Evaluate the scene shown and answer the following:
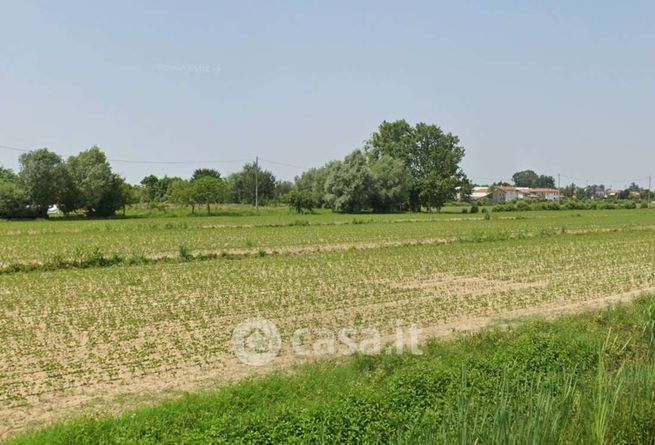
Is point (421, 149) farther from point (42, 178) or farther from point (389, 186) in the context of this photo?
point (42, 178)

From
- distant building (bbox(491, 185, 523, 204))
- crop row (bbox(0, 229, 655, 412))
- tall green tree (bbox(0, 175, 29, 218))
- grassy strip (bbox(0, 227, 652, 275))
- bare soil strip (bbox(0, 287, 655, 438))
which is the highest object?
distant building (bbox(491, 185, 523, 204))

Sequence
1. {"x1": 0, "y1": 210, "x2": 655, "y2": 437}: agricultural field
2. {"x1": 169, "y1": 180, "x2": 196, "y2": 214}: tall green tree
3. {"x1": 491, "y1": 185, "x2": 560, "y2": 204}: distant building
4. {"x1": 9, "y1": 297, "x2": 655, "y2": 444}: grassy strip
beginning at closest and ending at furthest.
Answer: {"x1": 9, "y1": 297, "x2": 655, "y2": 444}: grassy strip
{"x1": 0, "y1": 210, "x2": 655, "y2": 437}: agricultural field
{"x1": 169, "y1": 180, "x2": 196, "y2": 214}: tall green tree
{"x1": 491, "y1": 185, "x2": 560, "y2": 204}: distant building

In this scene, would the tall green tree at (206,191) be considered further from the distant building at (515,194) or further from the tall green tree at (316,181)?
the distant building at (515,194)

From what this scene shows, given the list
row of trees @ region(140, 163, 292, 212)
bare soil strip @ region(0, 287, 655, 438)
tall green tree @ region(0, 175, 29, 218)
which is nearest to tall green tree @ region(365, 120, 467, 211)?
row of trees @ region(140, 163, 292, 212)

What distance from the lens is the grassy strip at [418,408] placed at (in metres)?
4.86

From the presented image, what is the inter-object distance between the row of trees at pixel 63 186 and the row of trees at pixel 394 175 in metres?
23.8

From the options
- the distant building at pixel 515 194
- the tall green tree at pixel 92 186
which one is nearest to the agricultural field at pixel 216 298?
the tall green tree at pixel 92 186

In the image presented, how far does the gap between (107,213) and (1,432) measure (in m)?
65.2

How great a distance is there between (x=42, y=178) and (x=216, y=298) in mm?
54853

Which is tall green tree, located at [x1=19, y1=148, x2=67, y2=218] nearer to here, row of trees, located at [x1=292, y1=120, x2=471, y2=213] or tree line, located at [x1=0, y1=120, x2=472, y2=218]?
tree line, located at [x1=0, y1=120, x2=472, y2=218]

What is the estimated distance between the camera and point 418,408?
5.71m

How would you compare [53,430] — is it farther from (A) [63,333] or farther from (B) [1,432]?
(A) [63,333]

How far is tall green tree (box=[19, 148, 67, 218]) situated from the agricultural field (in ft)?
114

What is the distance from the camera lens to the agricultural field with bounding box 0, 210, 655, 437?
758cm
